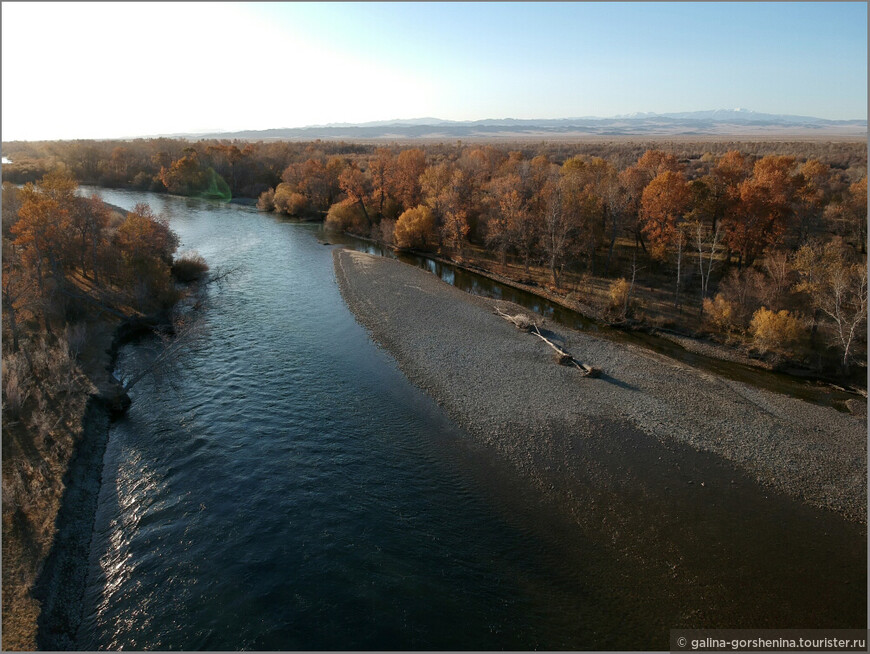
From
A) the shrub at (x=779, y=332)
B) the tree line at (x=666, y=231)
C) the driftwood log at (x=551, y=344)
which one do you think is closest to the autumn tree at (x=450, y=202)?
the tree line at (x=666, y=231)

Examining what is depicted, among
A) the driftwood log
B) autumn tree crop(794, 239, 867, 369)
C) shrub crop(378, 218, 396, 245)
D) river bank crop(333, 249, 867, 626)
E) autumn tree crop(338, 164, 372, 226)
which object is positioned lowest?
river bank crop(333, 249, 867, 626)

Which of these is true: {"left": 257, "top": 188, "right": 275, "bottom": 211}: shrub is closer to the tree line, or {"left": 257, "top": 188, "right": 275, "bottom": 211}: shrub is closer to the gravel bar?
the tree line

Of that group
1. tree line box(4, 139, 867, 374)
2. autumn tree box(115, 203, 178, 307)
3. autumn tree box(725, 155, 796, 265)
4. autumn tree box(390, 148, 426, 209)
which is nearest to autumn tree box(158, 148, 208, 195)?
tree line box(4, 139, 867, 374)

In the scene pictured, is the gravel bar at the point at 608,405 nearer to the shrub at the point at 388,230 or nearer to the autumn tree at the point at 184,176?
the shrub at the point at 388,230

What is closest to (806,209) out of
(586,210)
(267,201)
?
(586,210)

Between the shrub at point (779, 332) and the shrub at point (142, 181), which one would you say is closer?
the shrub at point (779, 332)

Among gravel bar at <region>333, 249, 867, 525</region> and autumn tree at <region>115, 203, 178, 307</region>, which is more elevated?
autumn tree at <region>115, 203, 178, 307</region>

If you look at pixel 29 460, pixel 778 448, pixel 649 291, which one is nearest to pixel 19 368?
pixel 29 460
